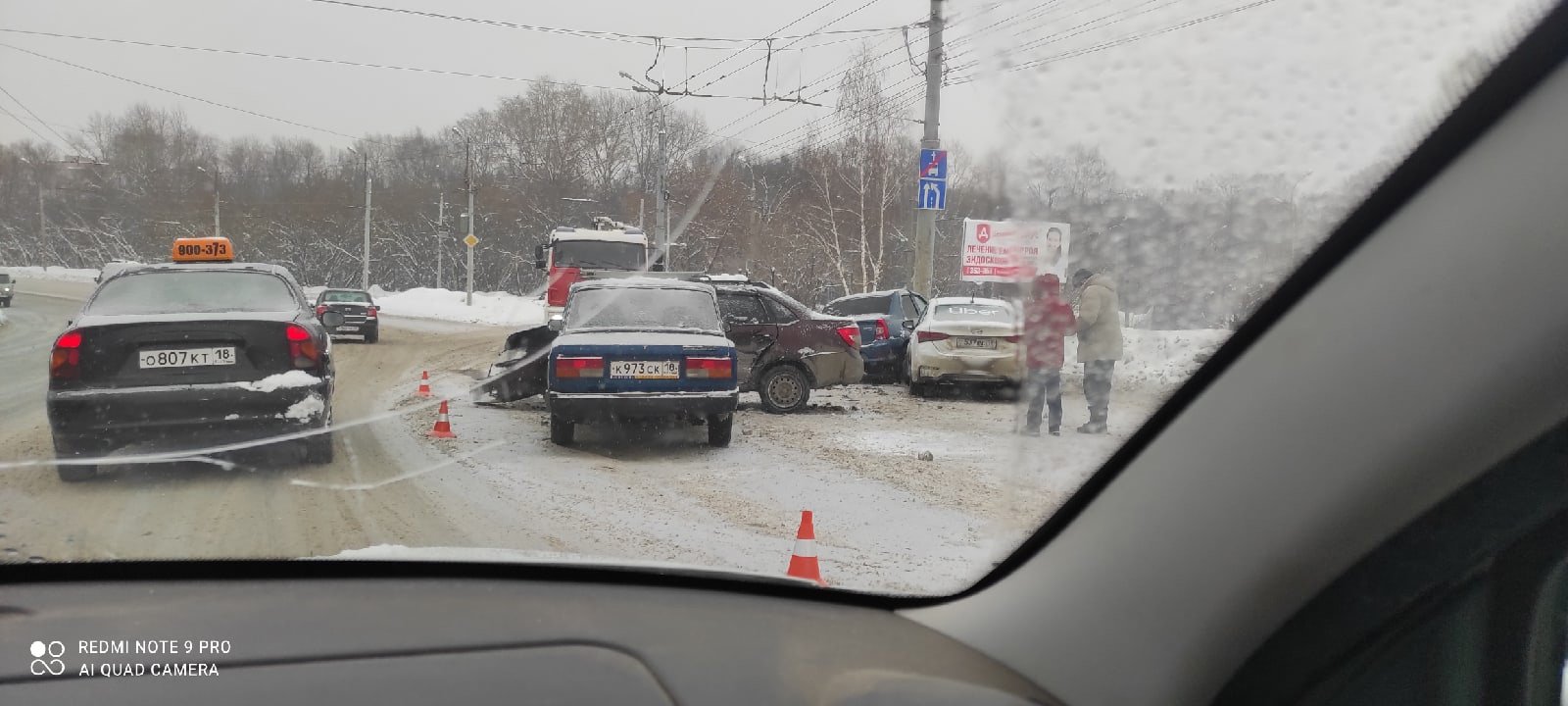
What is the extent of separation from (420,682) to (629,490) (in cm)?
186

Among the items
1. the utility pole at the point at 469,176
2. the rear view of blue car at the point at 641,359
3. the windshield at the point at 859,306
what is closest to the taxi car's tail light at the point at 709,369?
the rear view of blue car at the point at 641,359

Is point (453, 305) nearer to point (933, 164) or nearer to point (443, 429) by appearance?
point (443, 429)

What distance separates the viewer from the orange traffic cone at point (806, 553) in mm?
2644

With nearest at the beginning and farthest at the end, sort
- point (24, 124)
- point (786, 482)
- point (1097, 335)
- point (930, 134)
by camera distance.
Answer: point (1097, 335)
point (24, 124)
point (930, 134)
point (786, 482)

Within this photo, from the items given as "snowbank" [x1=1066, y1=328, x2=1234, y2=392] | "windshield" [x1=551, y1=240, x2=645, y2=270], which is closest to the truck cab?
"windshield" [x1=551, y1=240, x2=645, y2=270]

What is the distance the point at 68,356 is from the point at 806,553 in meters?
2.16

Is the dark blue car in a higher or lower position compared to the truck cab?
lower

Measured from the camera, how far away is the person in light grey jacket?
6.92 feet

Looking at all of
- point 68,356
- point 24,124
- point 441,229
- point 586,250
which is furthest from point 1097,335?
point 68,356

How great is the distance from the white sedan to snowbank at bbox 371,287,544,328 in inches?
58.9

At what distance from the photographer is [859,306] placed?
3852 mm

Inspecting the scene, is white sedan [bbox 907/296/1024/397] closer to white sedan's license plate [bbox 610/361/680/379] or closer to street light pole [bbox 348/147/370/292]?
white sedan's license plate [bbox 610/361/680/379]

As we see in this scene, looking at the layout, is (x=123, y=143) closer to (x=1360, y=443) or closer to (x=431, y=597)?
(x=431, y=597)

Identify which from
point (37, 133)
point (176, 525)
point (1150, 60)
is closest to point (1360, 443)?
point (1150, 60)
